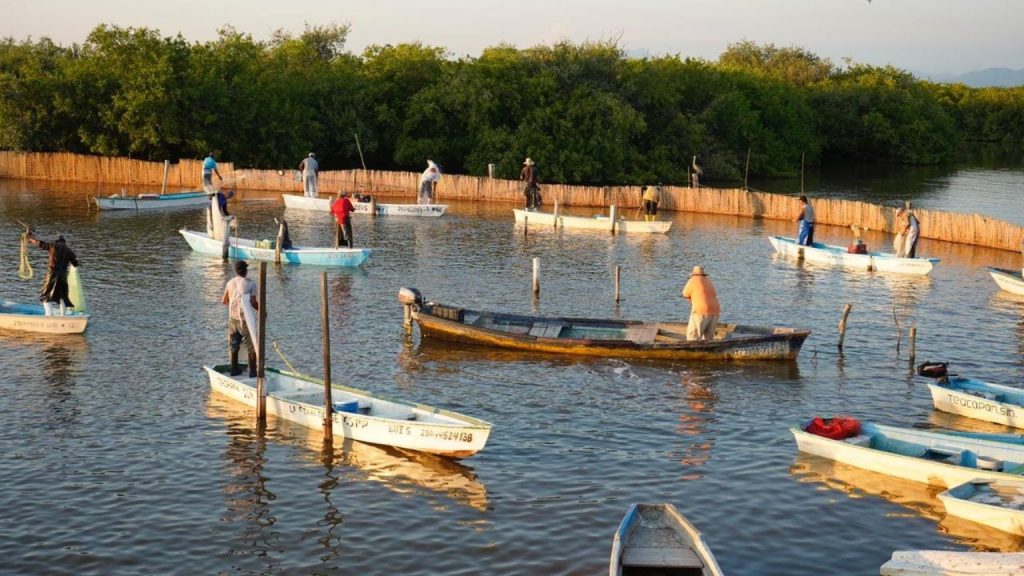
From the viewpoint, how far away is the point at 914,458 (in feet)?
58.5

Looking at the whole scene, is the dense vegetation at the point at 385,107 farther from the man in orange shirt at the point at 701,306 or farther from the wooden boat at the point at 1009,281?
the man in orange shirt at the point at 701,306

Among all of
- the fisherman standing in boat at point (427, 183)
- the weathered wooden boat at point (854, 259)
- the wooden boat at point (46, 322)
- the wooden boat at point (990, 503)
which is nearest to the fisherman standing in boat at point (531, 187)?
the fisherman standing in boat at point (427, 183)

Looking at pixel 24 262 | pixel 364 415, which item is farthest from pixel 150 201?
pixel 364 415

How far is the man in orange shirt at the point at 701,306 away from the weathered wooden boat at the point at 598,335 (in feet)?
0.99

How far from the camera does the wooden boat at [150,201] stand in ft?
A: 160

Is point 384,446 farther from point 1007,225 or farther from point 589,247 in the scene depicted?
point 1007,225

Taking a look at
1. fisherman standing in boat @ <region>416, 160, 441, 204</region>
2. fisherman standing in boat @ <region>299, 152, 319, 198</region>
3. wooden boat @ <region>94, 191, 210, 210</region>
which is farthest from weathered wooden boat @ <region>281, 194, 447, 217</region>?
wooden boat @ <region>94, 191, 210, 210</region>

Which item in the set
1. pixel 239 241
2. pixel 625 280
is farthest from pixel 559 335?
pixel 239 241

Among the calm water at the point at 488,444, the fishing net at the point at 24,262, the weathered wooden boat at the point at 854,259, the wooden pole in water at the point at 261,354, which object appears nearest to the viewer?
the calm water at the point at 488,444

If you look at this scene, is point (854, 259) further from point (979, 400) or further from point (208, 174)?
point (208, 174)

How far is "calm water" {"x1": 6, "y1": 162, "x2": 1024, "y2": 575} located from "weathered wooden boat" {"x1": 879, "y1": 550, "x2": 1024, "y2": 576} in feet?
3.10

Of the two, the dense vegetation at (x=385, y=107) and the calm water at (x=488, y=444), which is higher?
the dense vegetation at (x=385, y=107)

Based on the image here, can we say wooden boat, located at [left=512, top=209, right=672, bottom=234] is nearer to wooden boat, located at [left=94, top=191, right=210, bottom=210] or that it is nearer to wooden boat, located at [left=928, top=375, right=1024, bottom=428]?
wooden boat, located at [left=94, top=191, right=210, bottom=210]

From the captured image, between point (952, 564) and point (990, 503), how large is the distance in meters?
2.56
